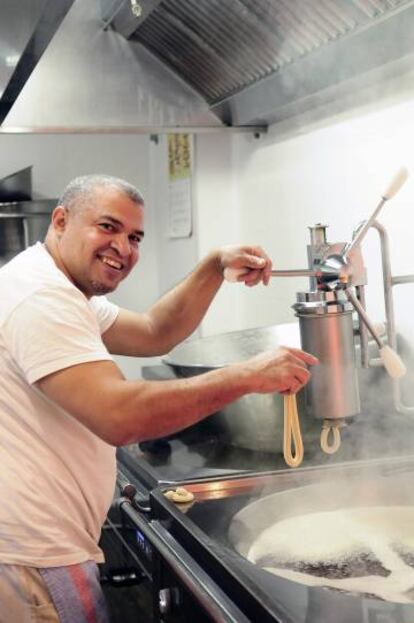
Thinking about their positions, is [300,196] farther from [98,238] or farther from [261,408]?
[98,238]

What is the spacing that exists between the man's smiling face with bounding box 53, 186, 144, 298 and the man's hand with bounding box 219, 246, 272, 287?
211 mm

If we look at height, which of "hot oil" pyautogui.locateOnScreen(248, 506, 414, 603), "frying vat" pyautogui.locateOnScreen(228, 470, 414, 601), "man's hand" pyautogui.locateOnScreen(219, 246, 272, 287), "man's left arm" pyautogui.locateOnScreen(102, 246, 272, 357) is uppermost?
"man's hand" pyautogui.locateOnScreen(219, 246, 272, 287)

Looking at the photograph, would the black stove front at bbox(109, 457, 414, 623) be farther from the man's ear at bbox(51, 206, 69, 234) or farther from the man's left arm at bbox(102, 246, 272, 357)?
the man's ear at bbox(51, 206, 69, 234)

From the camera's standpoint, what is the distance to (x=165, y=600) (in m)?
1.28

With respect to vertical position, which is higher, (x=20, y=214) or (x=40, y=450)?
(x=20, y=214)

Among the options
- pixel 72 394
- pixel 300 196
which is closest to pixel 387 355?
pixel 72 394

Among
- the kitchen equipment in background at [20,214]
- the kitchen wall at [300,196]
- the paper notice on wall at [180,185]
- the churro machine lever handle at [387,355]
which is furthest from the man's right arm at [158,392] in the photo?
the kitchen equipment in background at [20,214]

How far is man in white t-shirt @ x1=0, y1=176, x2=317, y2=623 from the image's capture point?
1.27 meters

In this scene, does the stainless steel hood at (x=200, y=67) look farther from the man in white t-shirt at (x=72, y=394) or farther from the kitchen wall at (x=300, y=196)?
the man in white t-shirt at (x=72, y=394)

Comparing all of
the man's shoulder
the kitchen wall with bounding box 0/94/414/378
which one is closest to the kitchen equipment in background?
the kitchen wall with bounding box 0/94/414/378

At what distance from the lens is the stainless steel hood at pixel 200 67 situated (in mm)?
1878

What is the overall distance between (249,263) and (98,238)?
1.00 feet

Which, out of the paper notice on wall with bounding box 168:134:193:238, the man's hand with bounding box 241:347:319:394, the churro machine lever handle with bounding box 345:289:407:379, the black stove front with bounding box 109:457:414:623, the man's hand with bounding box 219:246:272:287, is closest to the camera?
the black stove front with bounding box 109:457:414:623

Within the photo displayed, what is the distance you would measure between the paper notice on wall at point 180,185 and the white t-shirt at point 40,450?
1.59 metres
